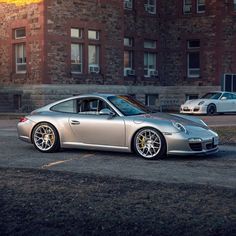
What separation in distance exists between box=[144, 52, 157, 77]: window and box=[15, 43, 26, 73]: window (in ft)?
28.4

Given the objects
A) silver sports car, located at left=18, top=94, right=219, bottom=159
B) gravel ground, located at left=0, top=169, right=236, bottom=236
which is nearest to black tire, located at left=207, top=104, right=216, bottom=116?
silver sports car, located at left=18, top=94, right=219, bottom=159

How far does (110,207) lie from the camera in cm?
623

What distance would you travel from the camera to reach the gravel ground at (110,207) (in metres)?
5.38

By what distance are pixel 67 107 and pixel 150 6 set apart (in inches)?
958

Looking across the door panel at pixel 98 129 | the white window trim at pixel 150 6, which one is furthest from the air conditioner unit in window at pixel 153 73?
the door panel at pixel 98 129

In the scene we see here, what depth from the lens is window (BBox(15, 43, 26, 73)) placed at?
28.8m

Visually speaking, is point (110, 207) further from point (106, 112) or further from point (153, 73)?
point (153, 73)

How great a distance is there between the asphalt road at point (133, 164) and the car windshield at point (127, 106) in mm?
919

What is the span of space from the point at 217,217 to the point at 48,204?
1.98 metres

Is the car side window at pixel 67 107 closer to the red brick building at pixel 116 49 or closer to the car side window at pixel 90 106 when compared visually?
the car side window at pixel 90 106

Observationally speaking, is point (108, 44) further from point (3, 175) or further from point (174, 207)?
point (174, 207)

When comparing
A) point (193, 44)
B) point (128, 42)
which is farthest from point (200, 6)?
point (128, 42)

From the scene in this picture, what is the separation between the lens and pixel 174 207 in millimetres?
6203

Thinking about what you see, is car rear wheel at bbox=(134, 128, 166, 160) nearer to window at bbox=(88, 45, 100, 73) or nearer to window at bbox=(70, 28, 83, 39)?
window at bbox=(70, 28, 83, 39)
